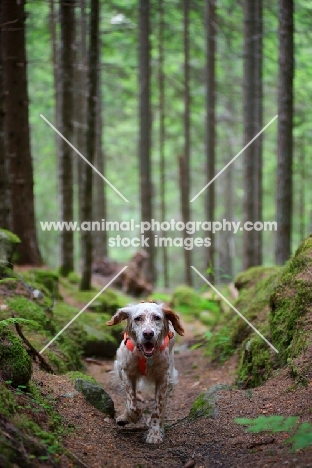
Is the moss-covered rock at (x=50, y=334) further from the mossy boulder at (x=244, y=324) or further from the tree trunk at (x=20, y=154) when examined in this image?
the tree trunk at (x=20, y=154)

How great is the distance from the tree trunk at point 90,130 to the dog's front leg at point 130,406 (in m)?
6.74

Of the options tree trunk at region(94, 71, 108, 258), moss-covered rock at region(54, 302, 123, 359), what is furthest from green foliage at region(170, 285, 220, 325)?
tree trunk at region(94, 71, 108, 258)

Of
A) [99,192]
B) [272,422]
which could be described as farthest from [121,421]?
[99,192]

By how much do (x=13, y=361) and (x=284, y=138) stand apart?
878 centimetres

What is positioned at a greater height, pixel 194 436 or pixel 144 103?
pixel 144 103

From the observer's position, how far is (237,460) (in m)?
4.30

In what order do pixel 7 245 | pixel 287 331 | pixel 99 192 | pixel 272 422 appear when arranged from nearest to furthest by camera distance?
pixel 272 422 < pixel 287 331 < pixel 7 245 < pixel 99 192

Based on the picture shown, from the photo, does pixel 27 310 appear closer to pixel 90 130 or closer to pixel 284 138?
pixel 90 130

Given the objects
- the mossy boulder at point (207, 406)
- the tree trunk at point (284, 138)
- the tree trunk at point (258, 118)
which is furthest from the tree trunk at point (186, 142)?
the mossy boulder at point (207, 406)

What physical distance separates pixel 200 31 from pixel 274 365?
60.9 ft

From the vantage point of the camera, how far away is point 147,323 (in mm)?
5418

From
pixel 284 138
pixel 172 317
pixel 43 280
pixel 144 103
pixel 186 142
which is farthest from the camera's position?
pixel 186 142

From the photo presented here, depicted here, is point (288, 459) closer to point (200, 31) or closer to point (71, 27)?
point (71, 27)

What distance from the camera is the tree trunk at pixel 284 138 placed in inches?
452
